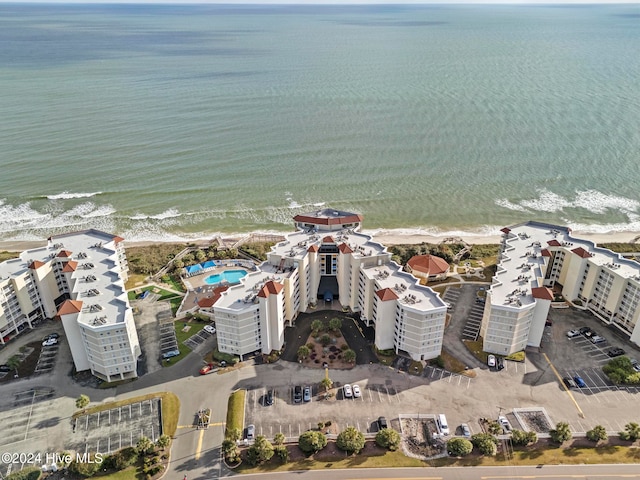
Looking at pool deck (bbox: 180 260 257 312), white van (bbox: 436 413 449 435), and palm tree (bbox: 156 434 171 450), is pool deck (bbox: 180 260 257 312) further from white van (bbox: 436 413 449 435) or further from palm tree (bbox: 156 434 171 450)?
white van (bbox: 436 413 449 435)

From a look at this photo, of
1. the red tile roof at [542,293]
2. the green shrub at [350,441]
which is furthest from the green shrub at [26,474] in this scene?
the red tile roof at [542,293]

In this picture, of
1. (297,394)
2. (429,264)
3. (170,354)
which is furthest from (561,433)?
(170,354)

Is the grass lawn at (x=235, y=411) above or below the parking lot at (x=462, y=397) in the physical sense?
below

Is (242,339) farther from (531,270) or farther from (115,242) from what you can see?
(531,270)

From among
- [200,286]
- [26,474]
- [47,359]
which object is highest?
[200,286]

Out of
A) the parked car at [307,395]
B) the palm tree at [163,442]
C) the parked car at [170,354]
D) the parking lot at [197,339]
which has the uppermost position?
the parking lot at [197,339]

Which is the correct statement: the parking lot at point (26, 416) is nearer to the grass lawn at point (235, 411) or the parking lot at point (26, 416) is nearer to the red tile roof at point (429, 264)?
the grass lawn at point (235, 411)

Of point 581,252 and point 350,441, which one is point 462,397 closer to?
point 350,441
